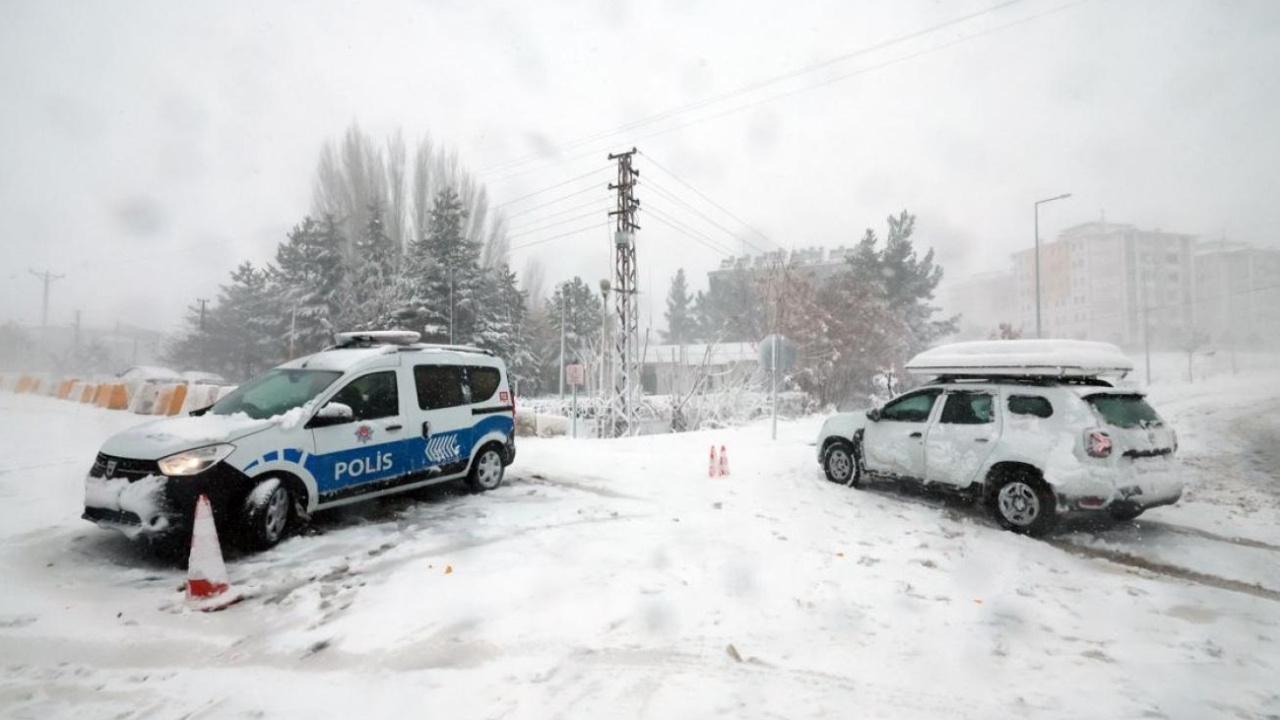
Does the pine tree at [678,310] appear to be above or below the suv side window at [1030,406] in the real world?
above

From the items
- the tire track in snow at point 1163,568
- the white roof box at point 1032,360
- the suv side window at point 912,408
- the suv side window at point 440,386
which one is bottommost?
the tire track in snow at point 1163,568

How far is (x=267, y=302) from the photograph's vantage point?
4125cm

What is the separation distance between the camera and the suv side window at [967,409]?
22.0 ft

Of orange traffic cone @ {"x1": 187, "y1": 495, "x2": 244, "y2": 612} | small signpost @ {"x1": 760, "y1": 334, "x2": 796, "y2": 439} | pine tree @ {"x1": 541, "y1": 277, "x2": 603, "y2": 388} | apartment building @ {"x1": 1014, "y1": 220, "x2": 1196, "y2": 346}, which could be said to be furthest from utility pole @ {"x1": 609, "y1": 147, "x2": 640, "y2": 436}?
apartment building @ {"x1": 1014, "y1": 220, "x2": 1196, "y2": 346}

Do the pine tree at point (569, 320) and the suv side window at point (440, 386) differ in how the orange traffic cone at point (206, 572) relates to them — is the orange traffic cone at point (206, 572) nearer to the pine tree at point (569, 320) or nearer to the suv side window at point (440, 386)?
the suv side window at point (440, 386)

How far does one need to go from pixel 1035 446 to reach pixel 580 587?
480cm

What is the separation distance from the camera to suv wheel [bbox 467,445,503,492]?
7719mm

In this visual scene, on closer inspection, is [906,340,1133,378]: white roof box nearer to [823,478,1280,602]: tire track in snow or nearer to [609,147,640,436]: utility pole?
[823,478,1280,602]: tire track in snow

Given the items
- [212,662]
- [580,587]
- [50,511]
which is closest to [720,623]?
[580,587]

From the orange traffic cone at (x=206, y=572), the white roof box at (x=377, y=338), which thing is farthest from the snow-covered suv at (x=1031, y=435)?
the orange traffic cone at (x=206, y=572)

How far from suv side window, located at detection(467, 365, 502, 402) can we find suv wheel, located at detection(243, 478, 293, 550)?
2594 mm

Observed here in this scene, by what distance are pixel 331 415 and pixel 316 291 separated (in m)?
36.2

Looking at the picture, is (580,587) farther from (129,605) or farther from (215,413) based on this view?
(215,413)

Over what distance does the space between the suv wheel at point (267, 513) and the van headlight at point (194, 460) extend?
17.2 inches
